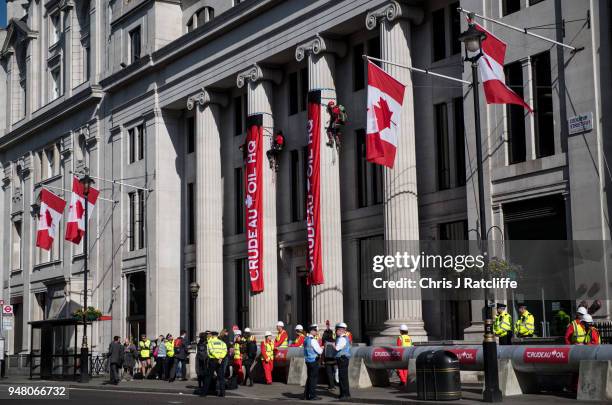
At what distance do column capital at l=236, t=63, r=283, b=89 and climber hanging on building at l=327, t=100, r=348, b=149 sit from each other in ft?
18.5

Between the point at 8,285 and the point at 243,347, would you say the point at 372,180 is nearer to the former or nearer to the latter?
the point at 243,347

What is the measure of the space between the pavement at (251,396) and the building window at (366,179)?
880 centimetres

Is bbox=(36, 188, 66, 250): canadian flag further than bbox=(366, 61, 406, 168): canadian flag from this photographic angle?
Yes

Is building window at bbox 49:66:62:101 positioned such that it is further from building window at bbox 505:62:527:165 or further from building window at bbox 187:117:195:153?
building window at bbox 505:62:527:165

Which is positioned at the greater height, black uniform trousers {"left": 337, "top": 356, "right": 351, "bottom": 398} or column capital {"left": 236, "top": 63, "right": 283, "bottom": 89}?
column capital {"left": 236, "top": 63, "right": 283, "bottom": 89}

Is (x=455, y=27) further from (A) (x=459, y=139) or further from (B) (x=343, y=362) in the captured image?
(B) (x=343, y=362)

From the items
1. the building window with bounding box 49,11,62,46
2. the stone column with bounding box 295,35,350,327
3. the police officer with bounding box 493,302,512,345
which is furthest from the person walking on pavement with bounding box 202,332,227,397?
the building window with bounding box 49,11,62,46

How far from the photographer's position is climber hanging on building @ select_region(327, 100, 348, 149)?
37.4 metres

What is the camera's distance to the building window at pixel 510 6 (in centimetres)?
3011

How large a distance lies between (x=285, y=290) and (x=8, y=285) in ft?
110

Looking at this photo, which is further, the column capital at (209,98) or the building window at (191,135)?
the building window at (191,135)

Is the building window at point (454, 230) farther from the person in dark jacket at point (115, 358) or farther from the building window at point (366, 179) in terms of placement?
the person in dark jacket at point (115, 358)

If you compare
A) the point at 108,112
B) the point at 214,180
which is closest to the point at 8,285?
the point at 108,112

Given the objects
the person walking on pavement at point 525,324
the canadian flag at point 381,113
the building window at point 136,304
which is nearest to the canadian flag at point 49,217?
the building window at point 136,304
